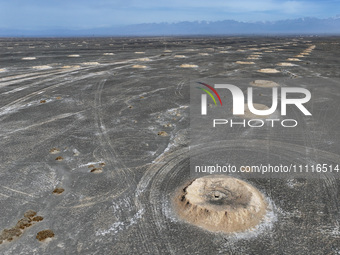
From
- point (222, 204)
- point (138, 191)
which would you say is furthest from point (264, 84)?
point (138, 191)

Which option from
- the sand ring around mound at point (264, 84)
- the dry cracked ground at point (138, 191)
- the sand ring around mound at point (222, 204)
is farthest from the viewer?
the sand ring around mound at point (264, 84)

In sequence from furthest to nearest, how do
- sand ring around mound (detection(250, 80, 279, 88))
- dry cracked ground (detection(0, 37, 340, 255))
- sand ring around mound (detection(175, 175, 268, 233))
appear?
sand ring around mound (detection(250, 80, 279, 88)), sand ring around mound (detection(175, 175, 268, 233)), dry cracked ground (detection(0, 37, 340, 255))

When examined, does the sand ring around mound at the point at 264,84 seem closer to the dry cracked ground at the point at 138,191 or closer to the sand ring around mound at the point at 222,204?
the dry cracked ground at the point at 138,191

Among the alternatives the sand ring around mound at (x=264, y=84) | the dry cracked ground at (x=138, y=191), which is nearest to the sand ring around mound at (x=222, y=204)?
the dry cracked ground at (x=138, y=191)

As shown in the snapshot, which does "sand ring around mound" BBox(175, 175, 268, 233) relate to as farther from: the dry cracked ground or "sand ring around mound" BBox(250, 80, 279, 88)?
"sand ring around mound" BBox(250, 80, 279, 88)

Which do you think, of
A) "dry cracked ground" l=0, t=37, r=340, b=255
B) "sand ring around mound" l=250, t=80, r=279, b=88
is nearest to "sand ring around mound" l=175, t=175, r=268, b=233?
"dry cracked ground" l=0, t=37, r=340, b=255

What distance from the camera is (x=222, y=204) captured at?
838cm

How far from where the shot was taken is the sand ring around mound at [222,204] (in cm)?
777

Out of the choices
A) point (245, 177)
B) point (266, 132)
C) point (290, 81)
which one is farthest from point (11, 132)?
point (290, 81)

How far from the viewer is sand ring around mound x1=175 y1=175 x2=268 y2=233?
7.77 meters

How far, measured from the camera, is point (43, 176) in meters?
10.6

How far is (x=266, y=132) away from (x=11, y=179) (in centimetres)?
1284

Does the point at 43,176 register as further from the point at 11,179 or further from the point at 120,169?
the point at 120,169

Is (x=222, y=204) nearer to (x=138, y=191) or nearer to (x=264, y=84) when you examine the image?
(x=138, y=191)
